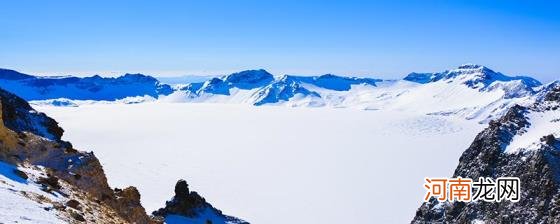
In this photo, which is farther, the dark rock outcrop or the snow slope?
the dark rock outcrop

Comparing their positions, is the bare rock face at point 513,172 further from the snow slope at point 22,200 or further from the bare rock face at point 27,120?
the snow slope at point 22,200

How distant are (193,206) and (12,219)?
63.4 meters

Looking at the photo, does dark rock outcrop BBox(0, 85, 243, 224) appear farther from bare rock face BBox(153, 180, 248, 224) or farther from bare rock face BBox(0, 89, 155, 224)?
bare rock face BBox(153, 180, 248, 224)

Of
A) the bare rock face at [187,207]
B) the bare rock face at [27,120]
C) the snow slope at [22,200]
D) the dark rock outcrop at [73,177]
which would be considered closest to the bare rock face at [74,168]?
the dark rock outcrop at [73,177]

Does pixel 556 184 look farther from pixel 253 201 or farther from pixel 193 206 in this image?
pixel 253 201

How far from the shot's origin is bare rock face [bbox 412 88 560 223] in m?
70.0

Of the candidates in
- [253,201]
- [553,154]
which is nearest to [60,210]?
[553,154]

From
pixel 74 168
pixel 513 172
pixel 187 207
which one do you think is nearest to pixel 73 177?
pixel 74 168

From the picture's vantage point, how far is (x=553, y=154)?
72.1 meters

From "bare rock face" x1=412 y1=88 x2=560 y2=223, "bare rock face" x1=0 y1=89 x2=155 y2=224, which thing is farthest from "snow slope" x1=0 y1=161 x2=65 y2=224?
"bare rock face" x1=412 y1=88 x2=560 y2=223

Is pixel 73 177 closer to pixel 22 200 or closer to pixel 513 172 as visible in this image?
pixel 22 200

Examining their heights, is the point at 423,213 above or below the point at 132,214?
below

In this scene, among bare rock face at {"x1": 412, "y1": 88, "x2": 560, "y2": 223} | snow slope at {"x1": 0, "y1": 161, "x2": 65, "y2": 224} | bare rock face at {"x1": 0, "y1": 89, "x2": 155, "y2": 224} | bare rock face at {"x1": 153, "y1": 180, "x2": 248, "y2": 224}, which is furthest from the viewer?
bare rock face at {"x1": 153, "y1": 180, "x2": 248, "y2": 224}

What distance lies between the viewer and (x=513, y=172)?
77.0 m
